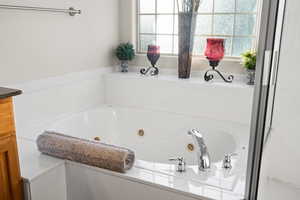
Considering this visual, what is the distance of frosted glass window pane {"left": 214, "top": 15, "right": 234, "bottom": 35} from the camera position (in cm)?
263

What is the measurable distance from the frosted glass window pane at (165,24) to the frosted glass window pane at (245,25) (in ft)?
2.18

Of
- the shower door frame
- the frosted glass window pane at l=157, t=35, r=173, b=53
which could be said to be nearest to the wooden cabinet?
the shower door frame

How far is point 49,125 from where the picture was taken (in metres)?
2.22

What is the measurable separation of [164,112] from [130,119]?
0.35 metres

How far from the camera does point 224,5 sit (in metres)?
2.62

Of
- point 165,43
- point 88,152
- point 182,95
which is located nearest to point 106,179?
point 88,152

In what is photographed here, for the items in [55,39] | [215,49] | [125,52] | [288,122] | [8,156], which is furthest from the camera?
[125,52]

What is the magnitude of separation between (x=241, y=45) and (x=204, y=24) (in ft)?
1.35

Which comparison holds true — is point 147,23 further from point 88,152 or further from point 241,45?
point 88,152

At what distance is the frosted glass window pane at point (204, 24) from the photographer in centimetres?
272

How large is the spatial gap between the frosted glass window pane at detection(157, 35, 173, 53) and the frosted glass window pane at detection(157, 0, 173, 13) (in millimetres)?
262

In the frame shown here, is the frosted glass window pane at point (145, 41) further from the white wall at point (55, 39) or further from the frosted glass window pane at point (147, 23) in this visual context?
the white wall at point (55, 39)

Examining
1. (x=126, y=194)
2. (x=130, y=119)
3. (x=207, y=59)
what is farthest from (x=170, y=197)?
(x=207, y=59)

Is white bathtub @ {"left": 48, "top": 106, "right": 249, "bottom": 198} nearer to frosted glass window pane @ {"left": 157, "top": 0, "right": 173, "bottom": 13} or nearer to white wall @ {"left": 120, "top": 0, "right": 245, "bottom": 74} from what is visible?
white wall @ {"left": 120, "top": 0, "right": 245, "bottom": 74}
